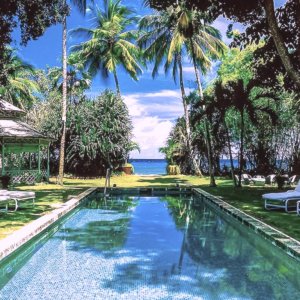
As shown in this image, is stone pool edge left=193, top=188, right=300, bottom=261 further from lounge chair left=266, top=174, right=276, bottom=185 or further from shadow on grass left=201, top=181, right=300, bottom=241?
lounge chair left=266, top=174, right=276, bottom=185

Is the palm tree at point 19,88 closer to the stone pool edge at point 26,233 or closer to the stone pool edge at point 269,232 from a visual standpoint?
the stone pool edge at point 26,233

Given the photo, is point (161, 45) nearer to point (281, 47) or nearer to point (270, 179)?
point (270, 179)

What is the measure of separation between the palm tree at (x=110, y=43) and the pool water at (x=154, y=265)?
2380 cm

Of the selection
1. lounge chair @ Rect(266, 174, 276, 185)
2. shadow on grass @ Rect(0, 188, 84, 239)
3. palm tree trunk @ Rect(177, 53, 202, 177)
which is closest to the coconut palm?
palm tree trunk @ Rect(177, 53, 202, 177)

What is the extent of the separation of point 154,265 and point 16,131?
723 inches

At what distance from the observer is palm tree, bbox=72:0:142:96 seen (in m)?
33.5

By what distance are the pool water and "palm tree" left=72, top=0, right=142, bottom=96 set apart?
2380 cm

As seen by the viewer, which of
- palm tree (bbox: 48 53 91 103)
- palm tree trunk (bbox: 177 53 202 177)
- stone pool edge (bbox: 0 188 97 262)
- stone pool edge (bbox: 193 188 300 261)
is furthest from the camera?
palm tree (bbox: 48 53 91 103)

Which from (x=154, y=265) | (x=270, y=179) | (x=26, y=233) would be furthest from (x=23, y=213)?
(x=270, y=179)

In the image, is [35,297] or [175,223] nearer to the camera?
[35,297]

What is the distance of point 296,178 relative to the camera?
67.9ft

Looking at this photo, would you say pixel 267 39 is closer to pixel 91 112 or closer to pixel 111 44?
pixel 91 112

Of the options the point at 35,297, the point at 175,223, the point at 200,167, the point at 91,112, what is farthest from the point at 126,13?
the point at 35,297

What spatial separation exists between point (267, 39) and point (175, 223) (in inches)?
322
